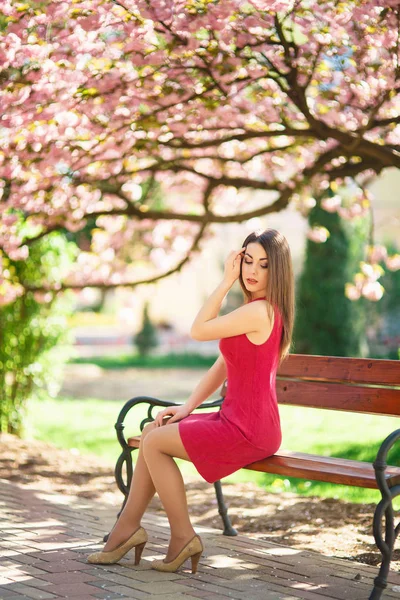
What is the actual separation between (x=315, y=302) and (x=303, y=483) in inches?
363

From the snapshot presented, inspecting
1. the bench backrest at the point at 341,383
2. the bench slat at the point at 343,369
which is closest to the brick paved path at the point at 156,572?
the bench backrest at the point at 341,383

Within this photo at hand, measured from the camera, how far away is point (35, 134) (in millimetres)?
5500

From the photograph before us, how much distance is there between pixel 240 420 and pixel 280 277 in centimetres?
68

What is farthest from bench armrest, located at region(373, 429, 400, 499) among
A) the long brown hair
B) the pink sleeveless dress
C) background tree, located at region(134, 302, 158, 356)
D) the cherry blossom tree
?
background tree, located at region(134, 302, 158, 356)

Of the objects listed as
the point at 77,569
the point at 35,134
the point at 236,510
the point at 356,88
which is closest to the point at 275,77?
the point at 356,88

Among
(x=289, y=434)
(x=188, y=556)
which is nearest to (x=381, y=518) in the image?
(x=188, y=556)

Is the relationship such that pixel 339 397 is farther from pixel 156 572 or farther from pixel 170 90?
pixel 170 90

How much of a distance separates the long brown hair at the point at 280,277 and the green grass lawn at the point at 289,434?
241cm

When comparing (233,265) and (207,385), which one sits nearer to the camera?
(233,265)

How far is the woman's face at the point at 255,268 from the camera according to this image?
13.1 ft

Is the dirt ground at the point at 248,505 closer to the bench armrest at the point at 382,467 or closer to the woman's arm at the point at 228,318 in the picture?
the bench armrest at the point at 382,467

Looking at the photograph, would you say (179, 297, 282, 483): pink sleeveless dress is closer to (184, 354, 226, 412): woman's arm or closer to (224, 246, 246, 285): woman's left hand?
(184, 354, 226, 412): woman's arm

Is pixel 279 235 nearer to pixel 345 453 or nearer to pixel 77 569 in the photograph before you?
pixel 77 569

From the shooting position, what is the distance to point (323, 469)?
374 cm
